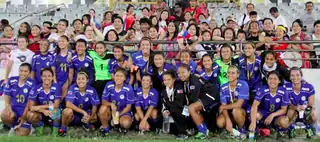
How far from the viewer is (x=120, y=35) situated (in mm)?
8875

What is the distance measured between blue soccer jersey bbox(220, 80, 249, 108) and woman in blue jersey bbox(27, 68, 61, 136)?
266cm

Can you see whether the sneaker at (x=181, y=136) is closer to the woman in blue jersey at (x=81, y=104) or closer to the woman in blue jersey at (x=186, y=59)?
the woman in blue jersey at (x=186, y=59)

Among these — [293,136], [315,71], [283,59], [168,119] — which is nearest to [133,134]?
[168,119]

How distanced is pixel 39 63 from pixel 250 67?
144 inches

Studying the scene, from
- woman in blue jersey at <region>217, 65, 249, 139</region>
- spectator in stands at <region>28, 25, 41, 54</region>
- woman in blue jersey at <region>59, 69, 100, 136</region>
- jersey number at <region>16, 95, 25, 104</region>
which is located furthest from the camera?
spectator in stands at <region>28, 25, 41, 54</region>

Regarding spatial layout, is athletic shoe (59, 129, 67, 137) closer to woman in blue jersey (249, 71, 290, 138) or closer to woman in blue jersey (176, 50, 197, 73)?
woman in blue jersey (176, 50, 197, 73)

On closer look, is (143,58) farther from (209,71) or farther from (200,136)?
(200,136)

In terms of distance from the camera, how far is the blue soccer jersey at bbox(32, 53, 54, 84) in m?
7.62

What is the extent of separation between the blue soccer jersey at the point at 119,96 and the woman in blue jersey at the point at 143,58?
386mm

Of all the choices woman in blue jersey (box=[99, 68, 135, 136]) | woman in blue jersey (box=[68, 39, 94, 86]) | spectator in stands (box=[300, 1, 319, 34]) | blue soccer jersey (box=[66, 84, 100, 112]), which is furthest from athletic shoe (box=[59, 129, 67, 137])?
spectator in stands (box=[300, 1, 319, 34])

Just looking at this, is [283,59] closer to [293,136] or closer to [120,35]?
[293,136]

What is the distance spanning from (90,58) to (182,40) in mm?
1684

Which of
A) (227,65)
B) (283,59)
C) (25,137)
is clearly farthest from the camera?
Result: (283,59)

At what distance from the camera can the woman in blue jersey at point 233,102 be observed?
668 cm
